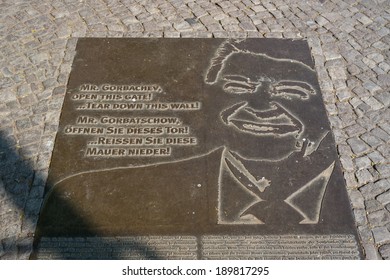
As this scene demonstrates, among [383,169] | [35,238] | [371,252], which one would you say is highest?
[383,169]

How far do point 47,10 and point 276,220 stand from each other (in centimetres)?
406

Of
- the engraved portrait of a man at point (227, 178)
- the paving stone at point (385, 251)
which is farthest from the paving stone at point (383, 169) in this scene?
the paving stone at point (385, 251)

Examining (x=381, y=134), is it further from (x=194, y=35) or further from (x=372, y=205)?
(x=194, y=35)

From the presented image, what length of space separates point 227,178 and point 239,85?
1.26 meters

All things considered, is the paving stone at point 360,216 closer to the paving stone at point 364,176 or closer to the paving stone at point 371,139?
the paving stone at point 364,176

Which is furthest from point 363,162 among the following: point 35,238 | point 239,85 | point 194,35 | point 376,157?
point 35,238

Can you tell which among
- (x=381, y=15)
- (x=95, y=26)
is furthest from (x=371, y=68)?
(x=95, y=26)

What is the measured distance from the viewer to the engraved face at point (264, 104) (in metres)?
4.46

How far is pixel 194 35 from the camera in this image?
5.66 metres

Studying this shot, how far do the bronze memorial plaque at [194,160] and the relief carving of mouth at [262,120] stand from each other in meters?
0.01

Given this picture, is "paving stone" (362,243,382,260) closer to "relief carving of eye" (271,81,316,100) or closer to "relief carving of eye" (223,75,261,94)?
"relief carving of eye" (271,81,316,100)

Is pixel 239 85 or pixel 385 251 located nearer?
pixel 385 251

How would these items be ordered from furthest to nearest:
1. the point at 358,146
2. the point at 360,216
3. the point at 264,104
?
the point at 264,104 → the point at 358,146 → the point at 360,216
